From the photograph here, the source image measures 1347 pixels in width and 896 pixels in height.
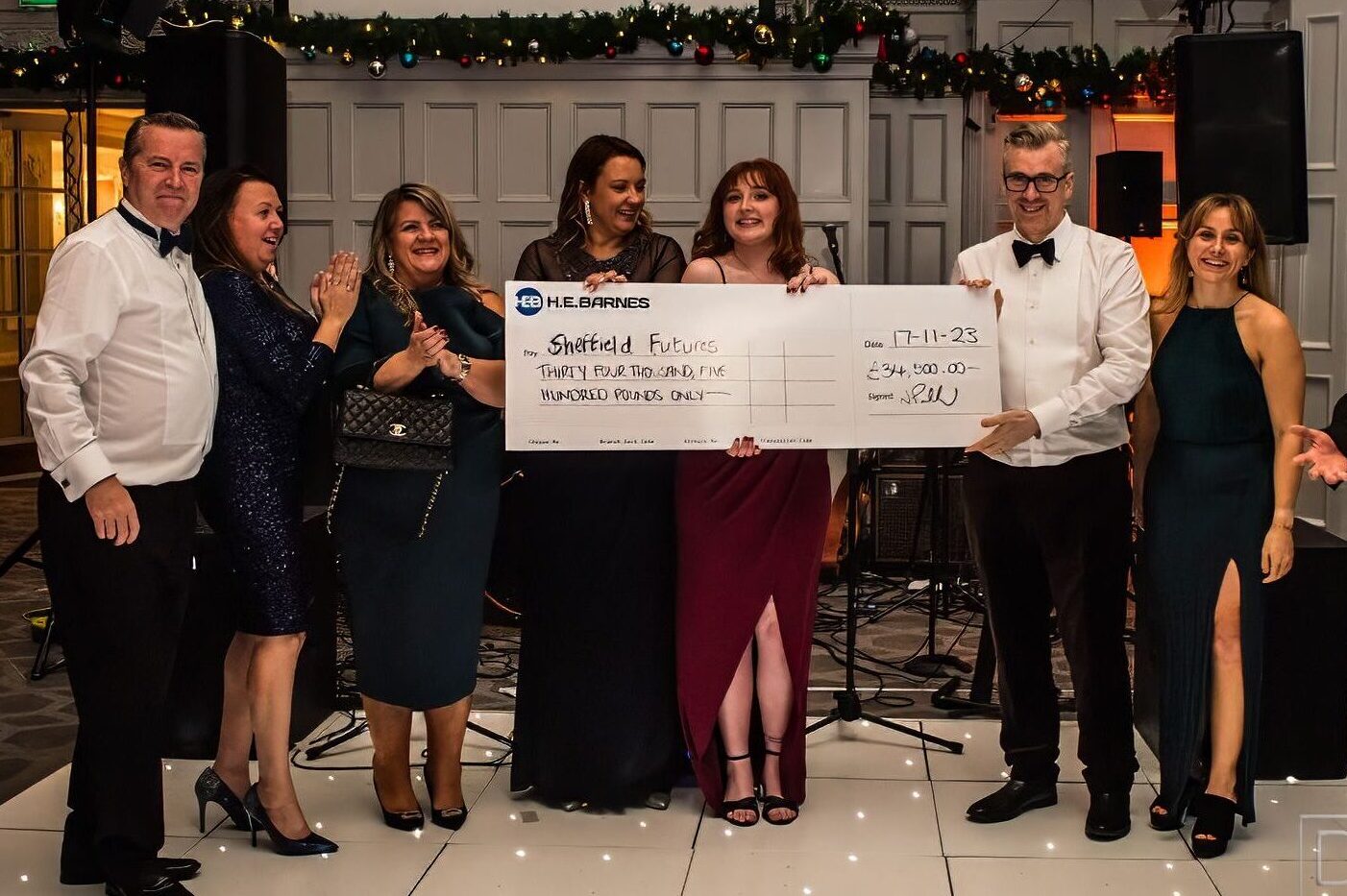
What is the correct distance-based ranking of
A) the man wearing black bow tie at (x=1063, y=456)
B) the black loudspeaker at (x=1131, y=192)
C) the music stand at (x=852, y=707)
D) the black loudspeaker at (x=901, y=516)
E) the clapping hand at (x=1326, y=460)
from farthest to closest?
the black loudspeaker at (x=901, y=516)
the black loudspeaker at (x=1131, y=192)
the music stand at (x=852, y=707)
the man wearing black bow tie at (x=1063, y=456)
the clapping hand at (x=1326, y=460)

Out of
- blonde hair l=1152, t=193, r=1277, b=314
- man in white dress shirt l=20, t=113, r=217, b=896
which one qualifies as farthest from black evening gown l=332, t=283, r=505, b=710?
blonde hair l=1152, t=193, r=1277, b=314

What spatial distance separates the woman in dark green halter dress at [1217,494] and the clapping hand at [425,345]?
1.76 metres

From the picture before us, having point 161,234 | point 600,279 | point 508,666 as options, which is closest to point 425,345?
point 600,279

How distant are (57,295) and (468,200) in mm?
5556

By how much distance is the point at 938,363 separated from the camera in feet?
11.6

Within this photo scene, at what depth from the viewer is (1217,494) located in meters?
3.40

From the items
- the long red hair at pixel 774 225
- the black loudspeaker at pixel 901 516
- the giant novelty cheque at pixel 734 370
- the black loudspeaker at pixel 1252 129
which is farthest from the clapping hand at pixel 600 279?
the black loudspeaker at pixel 901 516

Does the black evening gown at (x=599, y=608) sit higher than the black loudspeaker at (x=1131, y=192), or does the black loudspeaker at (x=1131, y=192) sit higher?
the black loudspeaker at (x=1131, y=192)

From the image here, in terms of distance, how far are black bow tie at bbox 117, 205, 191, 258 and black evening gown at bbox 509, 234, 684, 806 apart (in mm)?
920

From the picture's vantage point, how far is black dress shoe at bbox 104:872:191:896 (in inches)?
118

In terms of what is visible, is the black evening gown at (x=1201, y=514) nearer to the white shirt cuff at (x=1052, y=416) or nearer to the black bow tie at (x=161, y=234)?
the white shirt cuff at (x=1052, y=416)

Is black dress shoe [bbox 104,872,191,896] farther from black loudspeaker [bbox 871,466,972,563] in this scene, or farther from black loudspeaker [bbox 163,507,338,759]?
black loudspeaker [bbox 871,466,972,563]

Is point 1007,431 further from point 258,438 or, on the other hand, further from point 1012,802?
point 258,438

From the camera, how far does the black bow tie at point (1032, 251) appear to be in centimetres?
348
